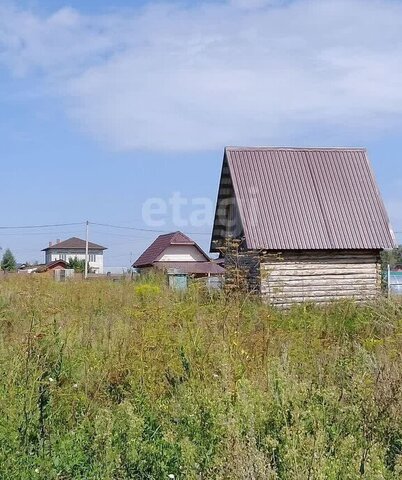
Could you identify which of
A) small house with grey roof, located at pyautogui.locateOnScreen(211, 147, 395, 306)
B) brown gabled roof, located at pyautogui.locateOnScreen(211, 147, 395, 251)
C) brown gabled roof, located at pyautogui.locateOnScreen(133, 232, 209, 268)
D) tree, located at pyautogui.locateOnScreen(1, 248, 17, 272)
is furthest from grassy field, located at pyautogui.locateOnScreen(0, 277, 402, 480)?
tree, located at pyautogui.locateOnScreen(1, 248, 17, 272)

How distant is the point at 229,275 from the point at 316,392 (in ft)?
12.8

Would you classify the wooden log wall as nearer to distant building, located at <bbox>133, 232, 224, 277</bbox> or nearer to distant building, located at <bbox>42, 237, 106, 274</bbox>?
distant building, located at <bbox>133, 232, 224, 277</bbox>

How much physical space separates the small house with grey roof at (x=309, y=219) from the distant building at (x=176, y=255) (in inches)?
811

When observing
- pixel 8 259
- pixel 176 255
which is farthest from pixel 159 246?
pixel 8 259

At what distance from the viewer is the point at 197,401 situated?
376 cm

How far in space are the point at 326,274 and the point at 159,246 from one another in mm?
25018

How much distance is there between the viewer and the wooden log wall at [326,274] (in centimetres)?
1512

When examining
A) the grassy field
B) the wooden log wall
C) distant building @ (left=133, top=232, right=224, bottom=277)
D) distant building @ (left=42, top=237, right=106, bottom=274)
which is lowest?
the grassy field

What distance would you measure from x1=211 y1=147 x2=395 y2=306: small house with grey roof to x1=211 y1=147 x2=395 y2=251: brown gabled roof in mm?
23

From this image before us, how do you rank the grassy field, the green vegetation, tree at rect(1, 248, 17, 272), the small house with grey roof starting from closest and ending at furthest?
the grassy field < the small house with grey roof < the green vegetation < tree at rect(1, 248, 17, 272)

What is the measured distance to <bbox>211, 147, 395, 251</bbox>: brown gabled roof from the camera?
1518 cm

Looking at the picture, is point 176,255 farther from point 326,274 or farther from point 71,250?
point 71,250

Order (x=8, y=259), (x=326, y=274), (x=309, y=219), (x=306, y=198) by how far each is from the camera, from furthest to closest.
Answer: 1. (x=8, y=259)
2. (x=306, y=198)
3. (x=309, y=219)
4. (x=326, y=274)

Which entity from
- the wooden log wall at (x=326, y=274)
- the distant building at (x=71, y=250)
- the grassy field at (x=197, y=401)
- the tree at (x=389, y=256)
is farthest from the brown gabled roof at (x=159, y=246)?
the distant building at (x=71, y=250)
